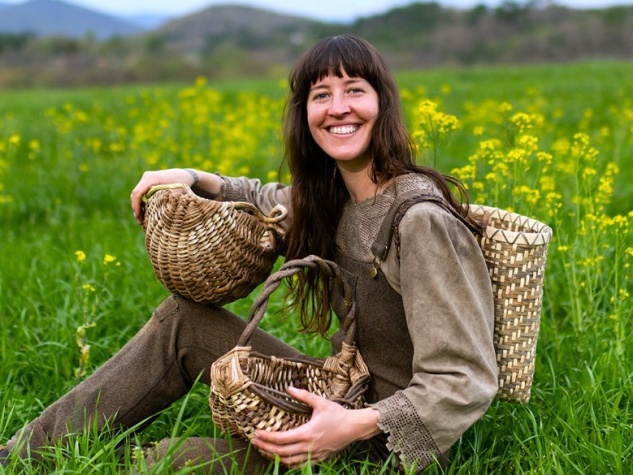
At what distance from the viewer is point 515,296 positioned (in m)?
2.09

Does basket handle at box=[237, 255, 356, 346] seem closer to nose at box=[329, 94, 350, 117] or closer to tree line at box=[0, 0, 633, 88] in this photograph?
nose at box=[329, 94, 350, 117]

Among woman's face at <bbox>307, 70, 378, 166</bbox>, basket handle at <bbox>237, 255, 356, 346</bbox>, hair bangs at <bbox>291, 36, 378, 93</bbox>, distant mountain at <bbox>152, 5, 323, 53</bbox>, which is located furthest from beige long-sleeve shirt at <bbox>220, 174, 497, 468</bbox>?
distant mountain at <bbox>152, 5, 323, 53</bbox>

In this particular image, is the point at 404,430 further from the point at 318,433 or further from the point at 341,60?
the point at 341,60

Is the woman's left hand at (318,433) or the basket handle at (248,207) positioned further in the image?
the basket handle at (248,207)

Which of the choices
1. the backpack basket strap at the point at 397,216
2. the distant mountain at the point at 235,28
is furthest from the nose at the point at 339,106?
the distant mountain at the point at 235,28

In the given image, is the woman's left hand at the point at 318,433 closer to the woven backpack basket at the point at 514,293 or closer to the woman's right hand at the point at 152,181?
the woven backpack basket at the point at 514,293

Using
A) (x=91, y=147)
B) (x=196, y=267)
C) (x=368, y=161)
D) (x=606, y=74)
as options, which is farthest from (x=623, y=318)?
(x=606, y=74)

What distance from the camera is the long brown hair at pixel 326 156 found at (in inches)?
83.8

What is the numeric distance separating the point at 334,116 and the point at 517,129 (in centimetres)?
113

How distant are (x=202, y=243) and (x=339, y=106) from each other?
51 cm

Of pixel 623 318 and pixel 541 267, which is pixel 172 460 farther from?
pixel 623 318

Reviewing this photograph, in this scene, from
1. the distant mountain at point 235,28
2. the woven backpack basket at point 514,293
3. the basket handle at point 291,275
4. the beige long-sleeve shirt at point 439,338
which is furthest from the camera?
the distant mountain at point 235,28

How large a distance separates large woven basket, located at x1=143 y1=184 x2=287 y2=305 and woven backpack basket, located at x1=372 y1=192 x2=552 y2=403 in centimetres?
42

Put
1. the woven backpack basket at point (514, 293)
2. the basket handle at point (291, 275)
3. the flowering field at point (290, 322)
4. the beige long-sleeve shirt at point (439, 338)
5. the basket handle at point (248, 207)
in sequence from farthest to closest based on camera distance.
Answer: the flowering field at point (290, 322), the basket handle at point (248, 207), the woven backpack basket at point (514, 293), the basket handle at point (291, 275), the beige long-sleeve shirt at point (439, 338)
